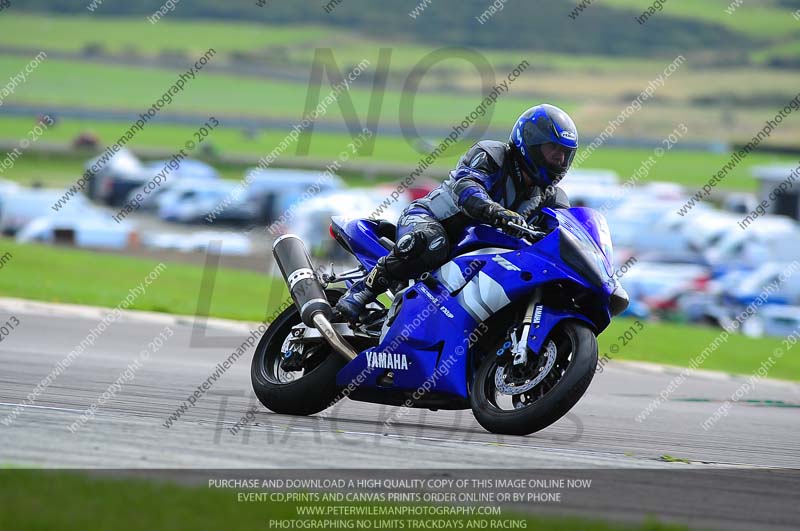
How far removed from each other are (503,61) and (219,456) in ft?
315

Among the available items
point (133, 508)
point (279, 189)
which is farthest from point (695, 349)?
point (279, 189)

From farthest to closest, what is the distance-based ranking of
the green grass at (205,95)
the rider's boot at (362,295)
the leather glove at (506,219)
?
1. the green grass at (205,95)
2. the rider's boot at (362,295)
3. the leather glove at (506,219)

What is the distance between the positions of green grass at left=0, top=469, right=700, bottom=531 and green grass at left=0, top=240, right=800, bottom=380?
36.8 feet

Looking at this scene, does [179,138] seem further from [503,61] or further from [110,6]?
[110,6]

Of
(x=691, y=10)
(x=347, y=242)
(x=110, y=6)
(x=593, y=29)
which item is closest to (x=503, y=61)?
(x=593, y=29)

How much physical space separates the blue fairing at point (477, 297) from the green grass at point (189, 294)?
8.54m

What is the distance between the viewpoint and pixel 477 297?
7.18m

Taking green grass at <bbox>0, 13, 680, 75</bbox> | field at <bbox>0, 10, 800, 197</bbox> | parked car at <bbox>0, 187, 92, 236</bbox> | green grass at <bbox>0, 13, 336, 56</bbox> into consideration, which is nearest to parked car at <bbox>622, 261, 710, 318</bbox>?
parked car at <bbox>0, 187, 92, 236</bbox>

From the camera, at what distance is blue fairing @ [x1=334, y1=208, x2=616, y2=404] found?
682cm

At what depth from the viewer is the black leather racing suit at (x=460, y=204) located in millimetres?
7473

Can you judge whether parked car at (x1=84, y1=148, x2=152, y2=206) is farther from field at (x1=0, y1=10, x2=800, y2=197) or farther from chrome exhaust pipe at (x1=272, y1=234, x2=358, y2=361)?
chrome exhaust pipe at (x1=272, y1=234, x2=358, y2=361)

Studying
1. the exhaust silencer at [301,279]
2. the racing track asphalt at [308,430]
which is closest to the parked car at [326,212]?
the racing track asphalt at [308,430]

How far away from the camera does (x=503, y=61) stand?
A: 9944 cm

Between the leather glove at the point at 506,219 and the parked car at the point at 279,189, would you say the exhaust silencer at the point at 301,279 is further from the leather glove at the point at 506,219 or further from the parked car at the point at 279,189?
the parked car at the point at 279,189
